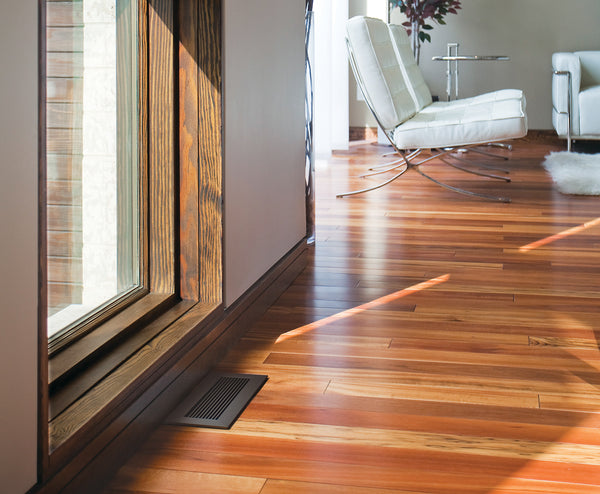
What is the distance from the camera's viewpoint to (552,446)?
1.47m

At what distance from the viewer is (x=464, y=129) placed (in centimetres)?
421

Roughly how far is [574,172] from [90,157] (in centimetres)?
406

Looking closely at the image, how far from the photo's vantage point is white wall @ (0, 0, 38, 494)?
0.99 meters

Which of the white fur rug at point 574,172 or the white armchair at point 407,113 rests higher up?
the white armchair at point 407,113

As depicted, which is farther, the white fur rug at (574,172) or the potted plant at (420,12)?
the potted plant at (420,12)

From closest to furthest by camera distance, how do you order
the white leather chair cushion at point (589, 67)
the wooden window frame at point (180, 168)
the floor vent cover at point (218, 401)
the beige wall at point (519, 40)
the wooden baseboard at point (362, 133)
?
the floor vent cover at point (218, 401), the wooden window frame at point (180, 168), the white leather chair cushion at point (589, 67), the beige wall at point (519, 40), the wooden baseboard at point (362, 133)

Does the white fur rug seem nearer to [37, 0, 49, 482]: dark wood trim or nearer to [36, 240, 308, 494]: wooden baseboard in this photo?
[36, 240, 308, 494]: wooden baseboard

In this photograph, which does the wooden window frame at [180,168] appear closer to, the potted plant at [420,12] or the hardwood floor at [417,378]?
the hardwood floor at [417,378]

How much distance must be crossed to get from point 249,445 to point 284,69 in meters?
1.49

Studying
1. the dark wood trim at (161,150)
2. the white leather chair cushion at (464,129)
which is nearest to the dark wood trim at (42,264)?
the dark wood trim at (161,150)

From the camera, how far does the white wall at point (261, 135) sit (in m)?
2.05

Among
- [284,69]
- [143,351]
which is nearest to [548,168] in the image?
[284,69]

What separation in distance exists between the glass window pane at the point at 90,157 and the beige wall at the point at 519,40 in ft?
19.5

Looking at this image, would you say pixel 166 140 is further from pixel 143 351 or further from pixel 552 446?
pixel 552 446
